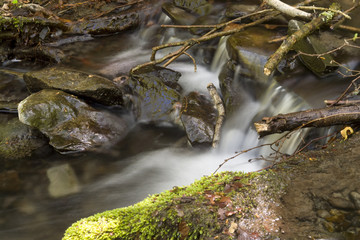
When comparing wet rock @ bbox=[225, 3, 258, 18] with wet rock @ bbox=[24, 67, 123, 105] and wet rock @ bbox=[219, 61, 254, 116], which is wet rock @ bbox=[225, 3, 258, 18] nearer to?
wet rock @ bbox=[219, 61, 254, 116]

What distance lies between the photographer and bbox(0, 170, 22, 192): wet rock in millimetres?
4975

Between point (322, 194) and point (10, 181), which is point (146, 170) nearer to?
point (10, 181)

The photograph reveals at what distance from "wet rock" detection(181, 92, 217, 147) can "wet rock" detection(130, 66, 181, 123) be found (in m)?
0.37

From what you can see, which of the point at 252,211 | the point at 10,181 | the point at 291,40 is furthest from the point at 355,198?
the point at 10,181

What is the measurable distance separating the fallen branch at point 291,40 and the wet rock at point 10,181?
4.29m

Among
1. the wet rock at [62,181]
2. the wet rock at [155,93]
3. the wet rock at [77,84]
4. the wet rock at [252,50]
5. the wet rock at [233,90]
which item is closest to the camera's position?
the wet rock at [62,181]

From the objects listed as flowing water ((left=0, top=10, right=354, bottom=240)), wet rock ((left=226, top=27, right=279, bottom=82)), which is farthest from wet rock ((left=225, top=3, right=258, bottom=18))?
flowing water ((left=0, top=10, right=354, bottom=240))

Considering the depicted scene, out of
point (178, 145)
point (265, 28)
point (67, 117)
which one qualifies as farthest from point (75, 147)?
Answer: point (265, 28)

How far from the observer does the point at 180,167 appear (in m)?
5.38

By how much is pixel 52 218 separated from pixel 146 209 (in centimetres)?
238

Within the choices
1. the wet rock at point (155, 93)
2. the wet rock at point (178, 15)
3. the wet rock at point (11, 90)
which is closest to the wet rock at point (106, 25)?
the wet rock at point (178, 15)

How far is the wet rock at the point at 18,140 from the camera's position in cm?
554

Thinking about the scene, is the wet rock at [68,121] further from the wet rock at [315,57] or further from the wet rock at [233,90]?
the wet rock at [315,57]

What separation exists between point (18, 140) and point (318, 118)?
5114 mm
